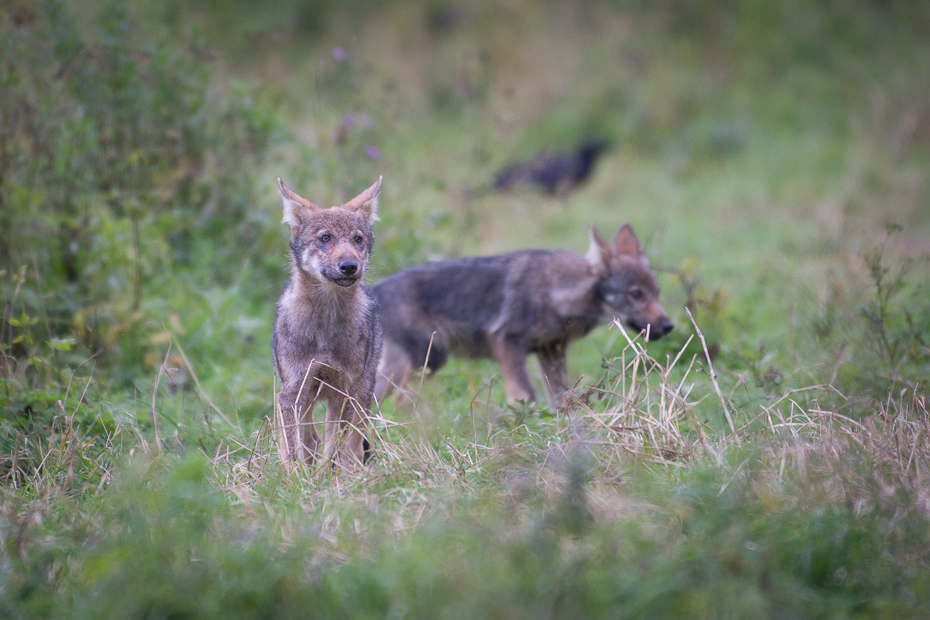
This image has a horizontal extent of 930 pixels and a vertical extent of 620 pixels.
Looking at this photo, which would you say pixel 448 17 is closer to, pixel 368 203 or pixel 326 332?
pixel 368 203

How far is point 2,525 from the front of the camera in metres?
3.24

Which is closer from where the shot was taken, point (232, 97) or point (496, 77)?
point (232, 97)

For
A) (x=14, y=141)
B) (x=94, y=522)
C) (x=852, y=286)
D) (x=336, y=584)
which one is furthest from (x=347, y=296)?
(x=852, y=286)

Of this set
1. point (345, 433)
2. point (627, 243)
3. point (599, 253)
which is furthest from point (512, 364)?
point (345, 433)

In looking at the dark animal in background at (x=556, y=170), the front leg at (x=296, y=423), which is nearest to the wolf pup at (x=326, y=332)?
the front leg at (x=296, y=423)

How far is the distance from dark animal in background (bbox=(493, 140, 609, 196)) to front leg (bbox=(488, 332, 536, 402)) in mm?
4194

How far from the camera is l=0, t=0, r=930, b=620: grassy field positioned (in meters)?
2.73

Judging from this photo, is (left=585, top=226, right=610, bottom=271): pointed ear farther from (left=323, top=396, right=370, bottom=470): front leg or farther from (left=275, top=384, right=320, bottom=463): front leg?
(left=275, top=384, right=320, bottom=463): front leg

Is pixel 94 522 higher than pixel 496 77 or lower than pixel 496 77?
lower

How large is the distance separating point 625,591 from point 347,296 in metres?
2.43

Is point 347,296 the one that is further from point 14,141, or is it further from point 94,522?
point 14,141

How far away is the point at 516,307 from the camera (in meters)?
6.08

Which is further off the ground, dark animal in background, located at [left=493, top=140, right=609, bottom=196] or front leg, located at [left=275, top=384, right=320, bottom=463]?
dark animal in background, located at [left=493, top=140, right=609, bottom=196]

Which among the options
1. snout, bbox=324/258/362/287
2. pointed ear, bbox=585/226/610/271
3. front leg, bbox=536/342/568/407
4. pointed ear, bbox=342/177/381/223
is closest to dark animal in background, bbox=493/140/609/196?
pointed ear, bbox=585/226/610/271
